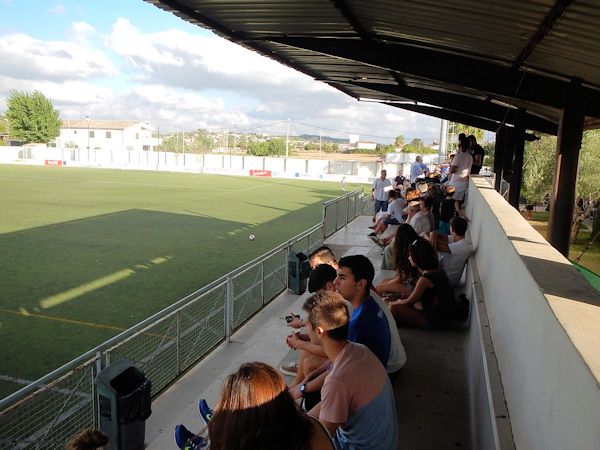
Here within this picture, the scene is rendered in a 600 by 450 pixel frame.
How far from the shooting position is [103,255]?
1268 cm

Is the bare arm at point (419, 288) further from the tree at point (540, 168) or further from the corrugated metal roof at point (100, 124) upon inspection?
the corrugated metal roof at point (100, 124)

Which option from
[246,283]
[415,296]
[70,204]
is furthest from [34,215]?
[415,296]

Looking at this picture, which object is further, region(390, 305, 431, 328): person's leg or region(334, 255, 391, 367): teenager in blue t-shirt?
region(390, 305, 431, 328): person's leg

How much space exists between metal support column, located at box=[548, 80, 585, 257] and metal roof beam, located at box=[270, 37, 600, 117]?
24 centimetres

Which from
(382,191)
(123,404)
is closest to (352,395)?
(123,404)

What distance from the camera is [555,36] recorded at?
170 inches

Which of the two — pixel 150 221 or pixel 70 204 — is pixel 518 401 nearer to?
pixel 150 221

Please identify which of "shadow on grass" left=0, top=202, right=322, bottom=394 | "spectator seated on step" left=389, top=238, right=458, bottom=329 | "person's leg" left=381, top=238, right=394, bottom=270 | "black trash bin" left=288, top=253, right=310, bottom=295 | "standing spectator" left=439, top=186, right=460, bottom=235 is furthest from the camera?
"standing spectator" left=439, top=186, right=460, bottom=235

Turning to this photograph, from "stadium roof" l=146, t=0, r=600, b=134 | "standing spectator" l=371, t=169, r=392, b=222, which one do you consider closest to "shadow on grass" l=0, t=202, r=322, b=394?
"standing spectator" l=371, t=169, r=392, b=222

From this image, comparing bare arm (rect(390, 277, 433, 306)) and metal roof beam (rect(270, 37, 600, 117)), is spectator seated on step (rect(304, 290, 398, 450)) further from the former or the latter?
metal roof beam (rect(270, 37, 600, 117))

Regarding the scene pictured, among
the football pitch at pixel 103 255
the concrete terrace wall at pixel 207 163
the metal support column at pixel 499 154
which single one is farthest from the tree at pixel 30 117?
the metal support column at pixel 499 154

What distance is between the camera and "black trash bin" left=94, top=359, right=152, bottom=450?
13.2 ft

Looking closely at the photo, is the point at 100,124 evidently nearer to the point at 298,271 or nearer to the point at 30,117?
the point at 30,117

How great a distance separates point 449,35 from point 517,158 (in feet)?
23.3
